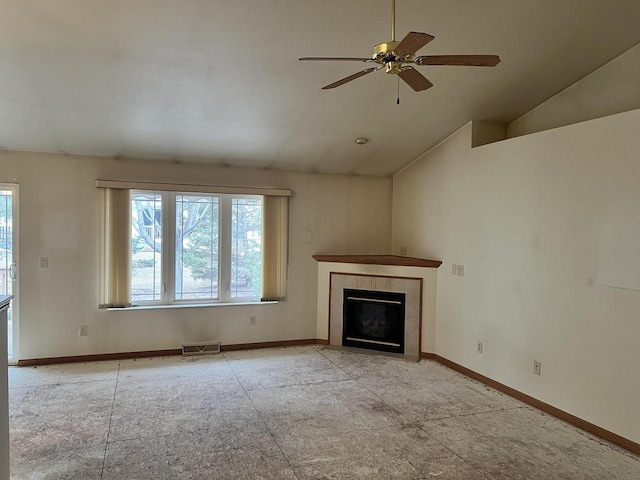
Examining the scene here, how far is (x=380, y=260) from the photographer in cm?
522

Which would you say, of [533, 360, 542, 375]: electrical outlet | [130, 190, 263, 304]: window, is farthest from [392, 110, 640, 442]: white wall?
[130, 190, 263, 304]: window

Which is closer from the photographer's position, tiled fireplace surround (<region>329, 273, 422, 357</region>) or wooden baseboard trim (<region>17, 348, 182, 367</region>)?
wooden baseboard trim (<region>17, 348, 182, 367</region>)

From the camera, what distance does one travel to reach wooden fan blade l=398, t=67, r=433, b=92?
7.69ft

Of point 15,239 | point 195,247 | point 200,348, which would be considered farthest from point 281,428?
point 15,239

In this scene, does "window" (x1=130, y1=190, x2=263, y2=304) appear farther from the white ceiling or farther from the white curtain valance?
the white ceiling

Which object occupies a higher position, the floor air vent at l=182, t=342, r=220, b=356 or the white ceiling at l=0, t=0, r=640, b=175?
the white ceiling at l=0, t=0, r=640, b=175

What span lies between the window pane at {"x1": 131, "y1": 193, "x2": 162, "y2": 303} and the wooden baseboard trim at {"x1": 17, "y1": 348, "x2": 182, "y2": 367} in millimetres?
613

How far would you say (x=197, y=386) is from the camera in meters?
3.99

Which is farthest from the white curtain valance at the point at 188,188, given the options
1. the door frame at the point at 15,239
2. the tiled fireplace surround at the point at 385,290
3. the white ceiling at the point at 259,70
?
the tiled fireplace surround at the point at 385,290

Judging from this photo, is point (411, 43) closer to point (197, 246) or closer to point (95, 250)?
point (197, 246)

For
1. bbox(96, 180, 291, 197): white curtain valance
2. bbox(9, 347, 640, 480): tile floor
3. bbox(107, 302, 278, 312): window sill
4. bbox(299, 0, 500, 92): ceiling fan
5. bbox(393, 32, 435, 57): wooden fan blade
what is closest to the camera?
bbox(393, 32, 435, 57): wooden fan blade

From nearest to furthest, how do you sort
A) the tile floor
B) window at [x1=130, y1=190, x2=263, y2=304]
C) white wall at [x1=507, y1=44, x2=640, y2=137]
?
the tile floor < white wall at [x1=507, y1=44, x2=640, y2=137] < window at [x1=130, y1=190, x2=263, y2=304]

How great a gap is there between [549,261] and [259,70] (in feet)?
9.47

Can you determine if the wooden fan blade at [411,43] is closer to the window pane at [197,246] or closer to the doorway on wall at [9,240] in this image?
the window pane at [197,246]
